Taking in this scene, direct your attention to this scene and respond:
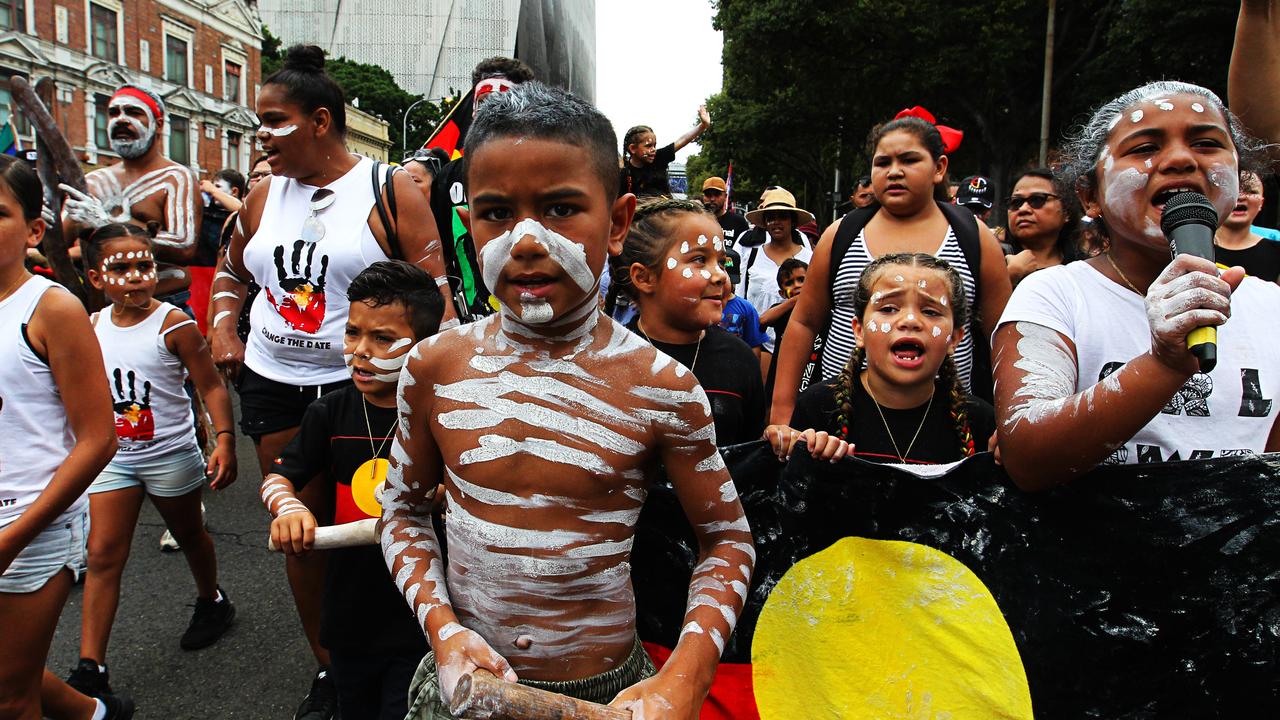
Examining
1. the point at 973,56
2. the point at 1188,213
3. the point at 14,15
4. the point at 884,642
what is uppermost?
the point at 973,56

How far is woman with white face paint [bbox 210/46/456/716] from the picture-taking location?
3121mm

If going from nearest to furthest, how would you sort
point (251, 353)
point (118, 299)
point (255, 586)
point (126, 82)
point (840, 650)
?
1. point (840, 650)
2. point (251, 353)
3. point (118, 299)
4. point (255, 586)
5. point (126, 82)

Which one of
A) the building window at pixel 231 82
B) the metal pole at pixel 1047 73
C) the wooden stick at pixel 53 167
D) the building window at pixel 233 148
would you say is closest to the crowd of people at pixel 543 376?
the wooden stick at pixel 53 167

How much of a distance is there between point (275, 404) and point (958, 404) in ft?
8.21

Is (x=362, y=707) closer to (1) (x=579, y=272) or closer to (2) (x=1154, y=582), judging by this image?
(1) (x=579, y=272)

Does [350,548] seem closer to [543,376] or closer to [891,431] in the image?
[543,376]

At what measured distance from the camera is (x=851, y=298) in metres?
3.34

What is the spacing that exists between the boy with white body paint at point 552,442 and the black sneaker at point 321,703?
1.58 metres

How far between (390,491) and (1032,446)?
55.4 inches

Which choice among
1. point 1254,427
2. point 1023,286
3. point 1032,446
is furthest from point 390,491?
point 1254,427

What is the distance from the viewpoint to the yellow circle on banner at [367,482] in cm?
264

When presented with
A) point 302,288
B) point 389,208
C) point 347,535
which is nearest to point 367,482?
point 347,535

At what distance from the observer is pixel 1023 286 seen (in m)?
2.09

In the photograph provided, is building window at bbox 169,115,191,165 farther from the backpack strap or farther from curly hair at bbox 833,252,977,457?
curly hair at bbox 833,252,977,457
